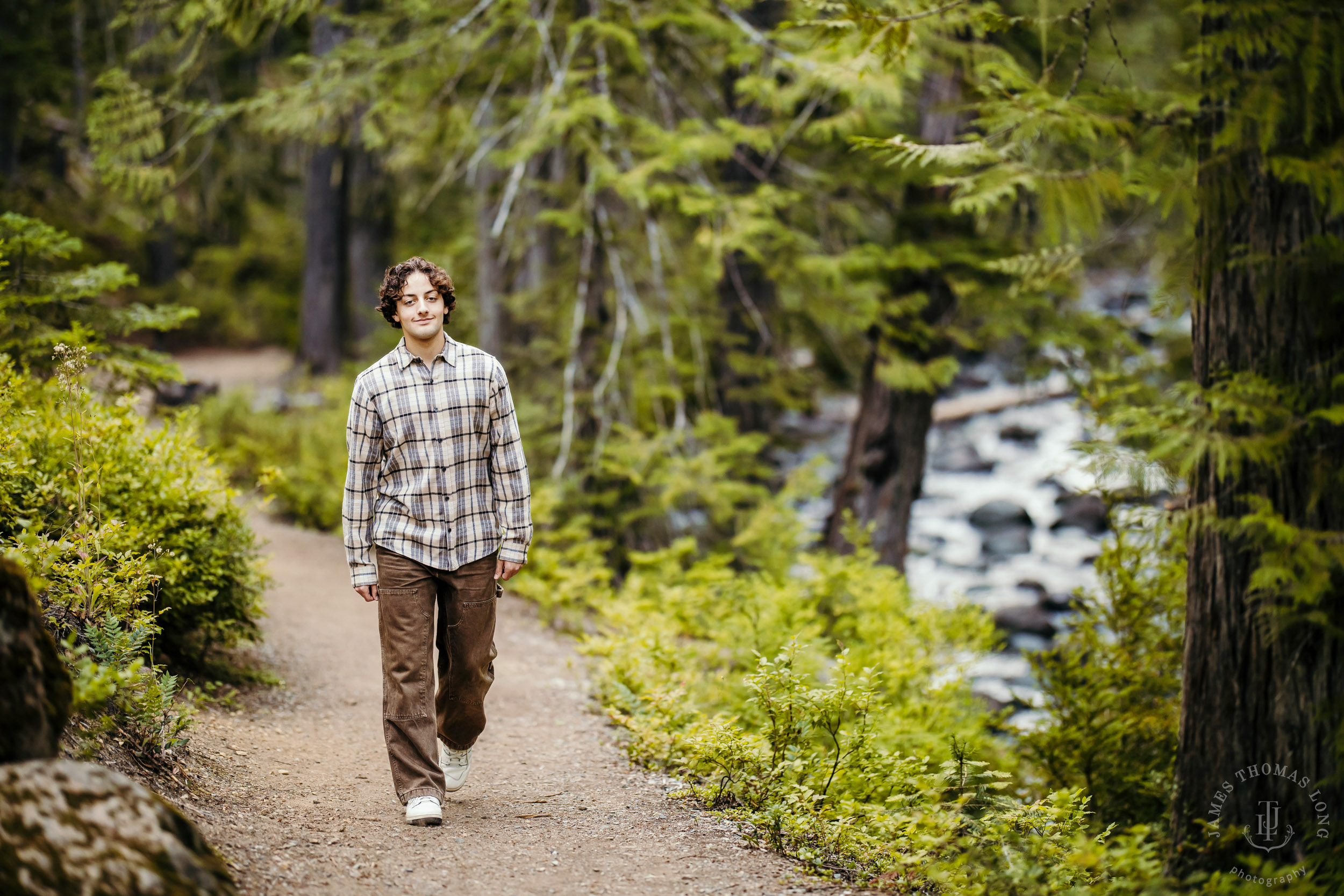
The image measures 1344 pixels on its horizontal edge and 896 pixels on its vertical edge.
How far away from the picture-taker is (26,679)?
2.66m

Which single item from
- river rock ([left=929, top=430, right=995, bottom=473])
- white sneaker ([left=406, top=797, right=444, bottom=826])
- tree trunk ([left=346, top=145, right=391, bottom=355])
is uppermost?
tree trunk ([left=346, top=145, right=391, bottom=355])

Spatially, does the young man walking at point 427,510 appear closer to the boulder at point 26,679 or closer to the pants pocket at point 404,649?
the pants pocket at point 404,649

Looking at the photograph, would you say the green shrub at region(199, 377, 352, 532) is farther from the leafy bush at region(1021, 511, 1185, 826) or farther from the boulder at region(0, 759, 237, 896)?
the leafy bush at region(1021, 511, 1185, 826)

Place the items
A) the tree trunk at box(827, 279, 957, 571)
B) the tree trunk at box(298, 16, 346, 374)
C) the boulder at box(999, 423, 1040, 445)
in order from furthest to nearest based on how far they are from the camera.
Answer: the boulder at box(999, 423, 1040, 445) → the tree trunk at box(298, 16, 346, 374) → the tree trunk at box(827, 279, 957, 571)

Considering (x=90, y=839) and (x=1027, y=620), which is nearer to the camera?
(x=90, y=839)

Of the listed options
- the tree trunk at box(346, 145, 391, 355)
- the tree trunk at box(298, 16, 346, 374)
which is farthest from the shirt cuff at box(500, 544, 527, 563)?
the tree trunk at box(298, 16, 346, 374)

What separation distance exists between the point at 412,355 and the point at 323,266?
48.5 ft

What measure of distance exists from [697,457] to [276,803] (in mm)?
5142

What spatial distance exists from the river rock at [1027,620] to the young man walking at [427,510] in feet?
28.6

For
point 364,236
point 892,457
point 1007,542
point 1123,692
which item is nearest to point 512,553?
point 1123,692

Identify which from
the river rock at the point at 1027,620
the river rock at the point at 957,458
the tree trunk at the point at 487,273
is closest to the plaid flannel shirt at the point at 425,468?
the tree trunk at the point at 487,273

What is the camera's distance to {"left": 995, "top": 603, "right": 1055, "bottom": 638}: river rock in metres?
11.1

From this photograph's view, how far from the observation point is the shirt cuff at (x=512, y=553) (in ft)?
12.6

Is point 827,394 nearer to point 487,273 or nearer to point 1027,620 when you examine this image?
point 1027,620
